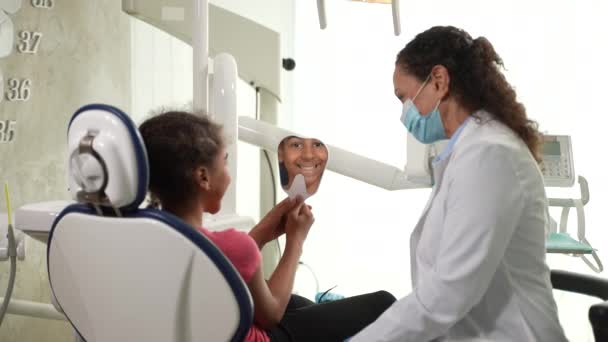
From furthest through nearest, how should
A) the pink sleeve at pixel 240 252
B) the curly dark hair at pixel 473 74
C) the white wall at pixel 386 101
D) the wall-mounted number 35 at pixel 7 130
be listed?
the white wall at pixel 386 101, the wall-mounted number 35 at pixel 7 130, the curly dark hair at pixel 473 74, the pink sleeve at pixel 240 252

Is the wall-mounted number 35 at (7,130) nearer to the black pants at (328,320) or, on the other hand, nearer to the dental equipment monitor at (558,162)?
the black pants at (328,320)

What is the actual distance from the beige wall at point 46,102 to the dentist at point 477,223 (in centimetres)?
155

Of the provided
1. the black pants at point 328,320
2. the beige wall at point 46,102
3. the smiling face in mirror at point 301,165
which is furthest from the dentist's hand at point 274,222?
the beige wall at point 46,102

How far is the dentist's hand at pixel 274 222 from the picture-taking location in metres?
1.41

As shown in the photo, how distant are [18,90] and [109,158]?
5.03 feet

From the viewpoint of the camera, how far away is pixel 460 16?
155 inches

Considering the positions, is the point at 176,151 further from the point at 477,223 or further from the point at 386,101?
the point at 386,101

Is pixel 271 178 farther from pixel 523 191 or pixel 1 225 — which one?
pixel 523 191

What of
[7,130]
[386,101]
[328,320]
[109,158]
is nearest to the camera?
[109,158]

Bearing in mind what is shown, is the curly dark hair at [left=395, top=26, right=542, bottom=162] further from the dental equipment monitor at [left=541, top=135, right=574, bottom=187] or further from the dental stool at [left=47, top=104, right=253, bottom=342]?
the dental equipment monitor at [left=541, top=135, right=574, bottom=187]

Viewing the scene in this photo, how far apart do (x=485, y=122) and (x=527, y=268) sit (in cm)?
28

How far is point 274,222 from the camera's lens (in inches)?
56.0

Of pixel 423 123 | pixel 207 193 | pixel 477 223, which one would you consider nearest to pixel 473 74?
pixel 423 123

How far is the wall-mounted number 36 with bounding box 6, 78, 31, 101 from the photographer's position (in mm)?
2205
